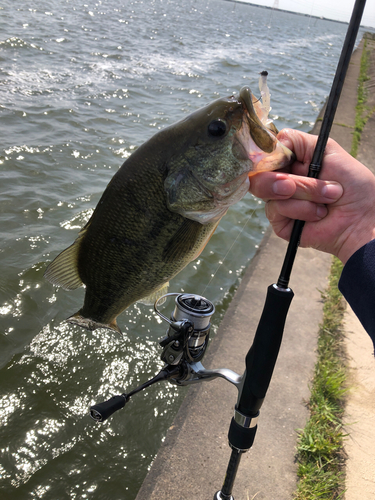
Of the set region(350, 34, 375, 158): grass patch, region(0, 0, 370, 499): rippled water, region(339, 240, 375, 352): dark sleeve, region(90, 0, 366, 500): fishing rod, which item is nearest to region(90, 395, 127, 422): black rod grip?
region(90, 0, 366, 500): fishing rod

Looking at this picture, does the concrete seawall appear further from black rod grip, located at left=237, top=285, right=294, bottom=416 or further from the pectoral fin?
the pectoral fin

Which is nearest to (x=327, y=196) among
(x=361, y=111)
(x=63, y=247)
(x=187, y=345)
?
(x=187, y=345)

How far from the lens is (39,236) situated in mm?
5344

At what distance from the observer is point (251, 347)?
1.80 meters

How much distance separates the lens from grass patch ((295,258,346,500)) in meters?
2.53

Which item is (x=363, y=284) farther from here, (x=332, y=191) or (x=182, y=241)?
(x=182, y=241)

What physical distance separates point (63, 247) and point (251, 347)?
155 inches

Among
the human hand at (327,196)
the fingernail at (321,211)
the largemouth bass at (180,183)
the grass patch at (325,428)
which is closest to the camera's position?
the largemouth bass at (180,183)

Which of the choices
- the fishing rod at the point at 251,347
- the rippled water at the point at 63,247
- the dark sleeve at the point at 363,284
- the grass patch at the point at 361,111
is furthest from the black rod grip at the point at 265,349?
the grass patch at the point at 361,111

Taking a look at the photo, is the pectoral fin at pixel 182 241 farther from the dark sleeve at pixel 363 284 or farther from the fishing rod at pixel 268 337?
the dark sleeve at pixel 363 284

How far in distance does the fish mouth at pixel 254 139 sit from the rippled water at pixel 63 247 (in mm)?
2630

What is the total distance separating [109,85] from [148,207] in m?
11.0

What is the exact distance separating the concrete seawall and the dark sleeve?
4.70 ft

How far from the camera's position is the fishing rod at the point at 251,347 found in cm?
162
